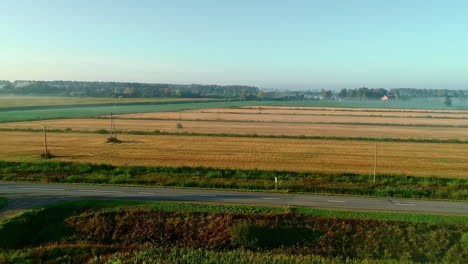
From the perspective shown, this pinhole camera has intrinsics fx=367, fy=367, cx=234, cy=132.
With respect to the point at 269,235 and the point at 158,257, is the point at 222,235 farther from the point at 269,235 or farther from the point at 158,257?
the point at 158,257

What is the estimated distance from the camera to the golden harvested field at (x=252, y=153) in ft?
99.3

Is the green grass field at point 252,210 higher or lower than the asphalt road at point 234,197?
higher

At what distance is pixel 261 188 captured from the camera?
21922 millimetres

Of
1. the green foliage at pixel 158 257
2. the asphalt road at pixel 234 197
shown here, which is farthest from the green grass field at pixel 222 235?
the asphalt road at pixel 234 197

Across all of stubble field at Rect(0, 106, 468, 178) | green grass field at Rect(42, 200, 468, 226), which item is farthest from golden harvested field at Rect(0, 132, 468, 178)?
green grass field at Rect(42, 200, 468, 226)

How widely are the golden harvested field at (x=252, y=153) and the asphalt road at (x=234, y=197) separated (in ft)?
28.9

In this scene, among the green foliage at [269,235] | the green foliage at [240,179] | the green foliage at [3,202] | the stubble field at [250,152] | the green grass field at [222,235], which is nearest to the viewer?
the green grass field at [222,235]

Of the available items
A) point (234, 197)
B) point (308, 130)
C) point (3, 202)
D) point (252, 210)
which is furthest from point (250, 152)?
point (308, 130)

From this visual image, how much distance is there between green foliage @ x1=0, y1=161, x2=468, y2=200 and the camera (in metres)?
21.4

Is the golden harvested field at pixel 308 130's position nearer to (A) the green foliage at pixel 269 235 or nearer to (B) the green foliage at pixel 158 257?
(A) the green foliage at pixel 269 235

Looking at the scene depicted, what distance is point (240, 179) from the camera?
24203 millimetres

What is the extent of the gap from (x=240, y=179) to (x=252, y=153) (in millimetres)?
12108

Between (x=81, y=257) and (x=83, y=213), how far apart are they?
11.0ft

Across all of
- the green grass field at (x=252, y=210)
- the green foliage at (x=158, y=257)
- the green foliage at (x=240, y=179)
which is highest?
the green grass field at (x=252, y=210)
